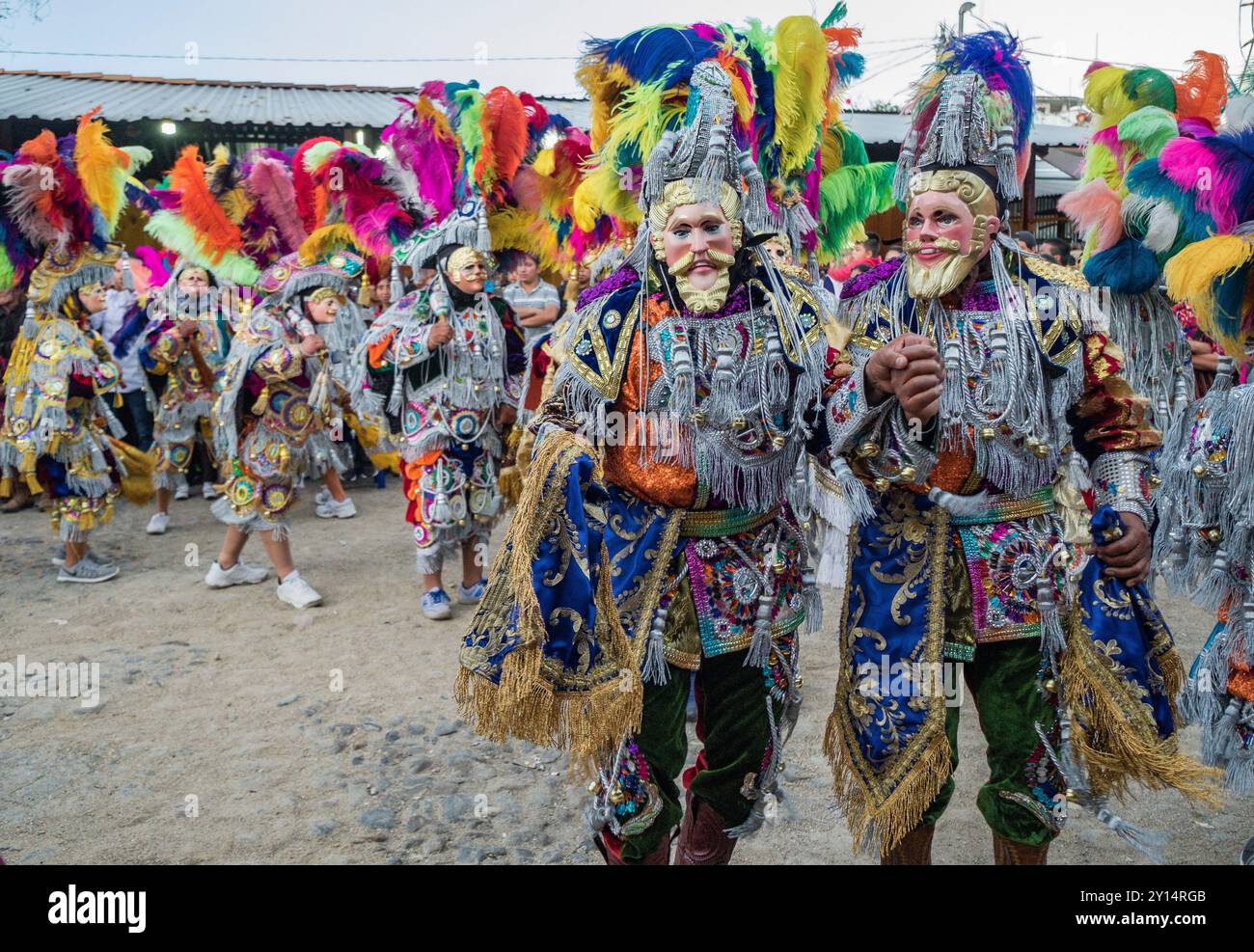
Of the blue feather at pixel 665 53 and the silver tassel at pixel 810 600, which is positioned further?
the silver tassel at pixel 810 600

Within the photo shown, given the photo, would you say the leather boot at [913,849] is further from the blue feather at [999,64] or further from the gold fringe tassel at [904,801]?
the blue feather at [999,64]

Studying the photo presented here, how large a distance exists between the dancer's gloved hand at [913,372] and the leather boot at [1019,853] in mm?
1191

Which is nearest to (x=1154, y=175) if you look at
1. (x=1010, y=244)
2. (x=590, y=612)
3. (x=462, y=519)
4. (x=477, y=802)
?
(x=1010, y=244)

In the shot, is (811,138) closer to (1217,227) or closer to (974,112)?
(974,112)

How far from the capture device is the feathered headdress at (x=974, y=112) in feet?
8.34

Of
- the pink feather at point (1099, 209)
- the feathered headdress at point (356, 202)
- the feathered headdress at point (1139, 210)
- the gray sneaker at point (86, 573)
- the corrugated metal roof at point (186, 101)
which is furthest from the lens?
the corrugated metal roof at point (186, 101)

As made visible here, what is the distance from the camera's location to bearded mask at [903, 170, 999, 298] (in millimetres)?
2520

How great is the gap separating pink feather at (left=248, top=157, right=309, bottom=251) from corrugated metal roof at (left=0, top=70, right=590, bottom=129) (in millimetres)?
Answer: 4717

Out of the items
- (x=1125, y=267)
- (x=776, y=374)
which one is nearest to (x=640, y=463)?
(x=776, y=374)

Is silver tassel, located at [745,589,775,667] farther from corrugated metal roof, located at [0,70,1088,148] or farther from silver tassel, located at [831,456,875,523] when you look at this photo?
corrugated metal roof, located at [0,70,1088,148]

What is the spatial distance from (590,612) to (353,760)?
2088 millimetres

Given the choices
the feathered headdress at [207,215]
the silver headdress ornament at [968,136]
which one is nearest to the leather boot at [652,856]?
the silver headdress ornament at [968,136]

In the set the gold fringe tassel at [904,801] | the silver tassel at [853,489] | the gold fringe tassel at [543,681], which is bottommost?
the gold fringe tassel at [904,801]

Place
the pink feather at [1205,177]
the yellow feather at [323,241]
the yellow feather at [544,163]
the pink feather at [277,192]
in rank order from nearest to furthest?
the pink feather at [1205,177], the yellow feather at [544,163], the yellow feather at [323,241], the pink feather at [277,192]
